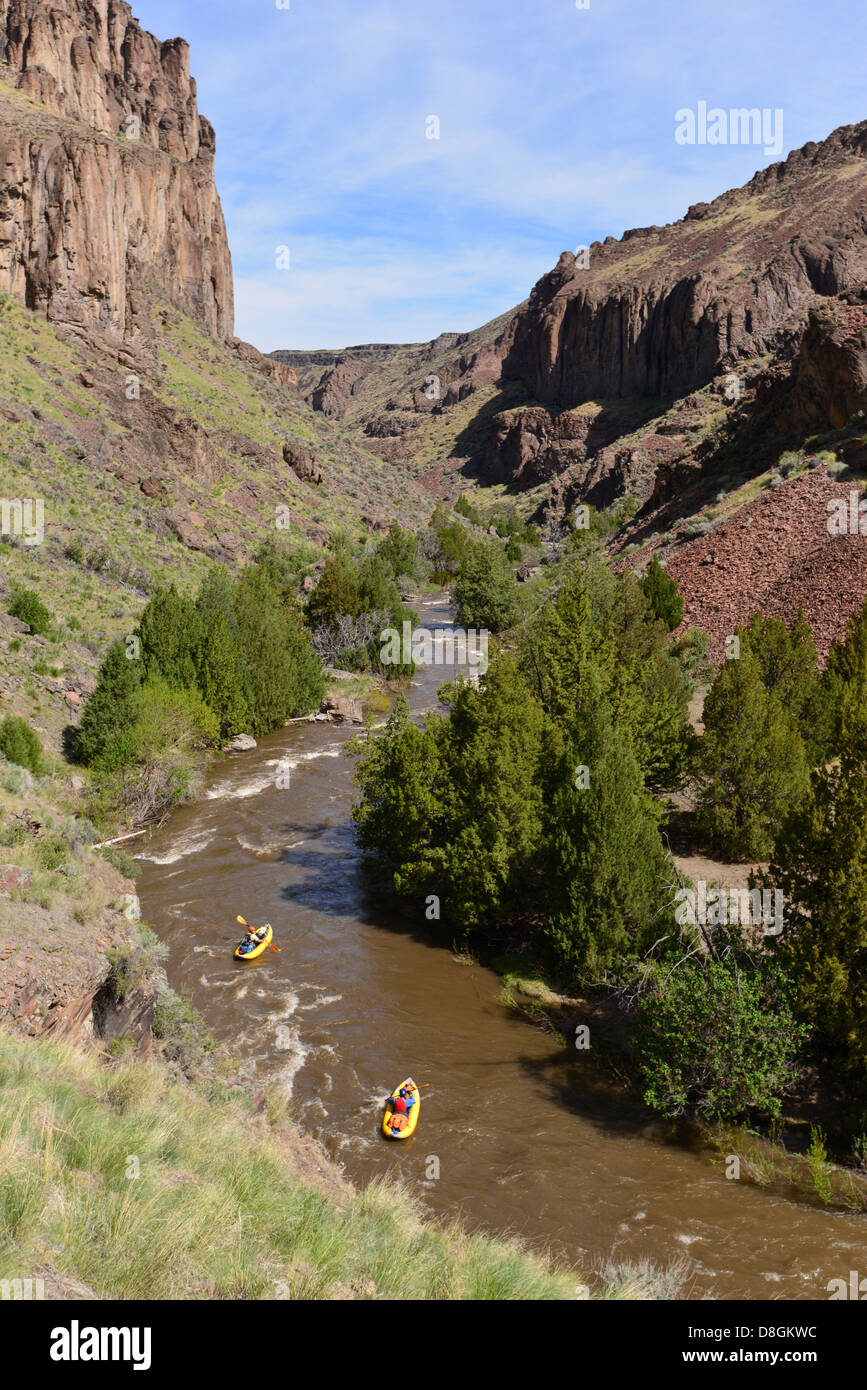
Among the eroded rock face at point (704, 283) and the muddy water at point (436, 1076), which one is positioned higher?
the eroded rock face at point (704, 283)

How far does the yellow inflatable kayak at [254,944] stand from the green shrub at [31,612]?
18442 mm

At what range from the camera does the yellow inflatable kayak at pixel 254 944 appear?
750 inches

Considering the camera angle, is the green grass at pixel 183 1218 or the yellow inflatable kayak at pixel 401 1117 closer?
the green grass at pixel 183 1218

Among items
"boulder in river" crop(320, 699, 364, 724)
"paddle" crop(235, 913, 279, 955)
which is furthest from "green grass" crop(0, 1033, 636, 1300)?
"boulder in river" crop(320, 699, 364, 724)

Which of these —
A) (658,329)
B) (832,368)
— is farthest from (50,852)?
(658,329)

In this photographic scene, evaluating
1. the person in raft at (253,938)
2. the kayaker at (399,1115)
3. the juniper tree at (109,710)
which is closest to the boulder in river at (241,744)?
the juniper tree at (109,710)

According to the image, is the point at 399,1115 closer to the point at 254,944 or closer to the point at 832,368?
the point at 254,944

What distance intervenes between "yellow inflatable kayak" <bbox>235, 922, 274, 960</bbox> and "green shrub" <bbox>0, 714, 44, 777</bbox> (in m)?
9.13

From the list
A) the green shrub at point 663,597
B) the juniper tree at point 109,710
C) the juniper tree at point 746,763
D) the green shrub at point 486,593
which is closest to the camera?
the juniper tree at point 746,763

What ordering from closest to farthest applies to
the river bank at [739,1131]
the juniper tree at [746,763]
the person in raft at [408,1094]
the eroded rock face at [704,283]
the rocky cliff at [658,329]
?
the river bank at [739,1131] → the person in raft at [408,1094] → the juniper tree at [746,763] → the rocky cliff at [658,329] → the eroded rock face at [704,283]

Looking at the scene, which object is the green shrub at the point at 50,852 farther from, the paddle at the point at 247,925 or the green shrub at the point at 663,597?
the green shrub at the point at 663,597

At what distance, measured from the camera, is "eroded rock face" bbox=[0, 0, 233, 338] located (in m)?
66.2

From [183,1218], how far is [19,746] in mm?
20842

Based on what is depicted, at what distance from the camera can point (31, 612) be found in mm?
32438
